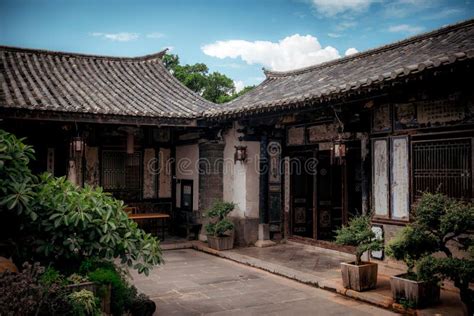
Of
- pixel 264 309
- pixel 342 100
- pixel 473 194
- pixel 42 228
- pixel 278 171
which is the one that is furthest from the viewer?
pixel 278 171

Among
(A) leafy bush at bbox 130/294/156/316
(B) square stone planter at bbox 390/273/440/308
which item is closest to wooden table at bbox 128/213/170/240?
(A) leafy bush at bbox 130/294/156/316

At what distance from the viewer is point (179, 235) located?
12.4 meters

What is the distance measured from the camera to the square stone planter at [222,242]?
10.3 metres

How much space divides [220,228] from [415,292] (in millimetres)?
5228

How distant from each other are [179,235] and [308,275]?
18.0 ft

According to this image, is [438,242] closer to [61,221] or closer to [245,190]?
[61,221]

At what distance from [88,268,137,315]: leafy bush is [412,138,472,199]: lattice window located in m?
4.60

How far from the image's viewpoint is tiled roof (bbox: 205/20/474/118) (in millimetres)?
6422

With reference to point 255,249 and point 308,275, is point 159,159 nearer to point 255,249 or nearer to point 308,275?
point 255,249

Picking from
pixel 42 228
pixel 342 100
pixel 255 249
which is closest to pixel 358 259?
pixel 342 100

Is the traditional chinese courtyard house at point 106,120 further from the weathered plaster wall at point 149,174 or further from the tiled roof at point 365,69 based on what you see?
the tiled roof at point 365,69

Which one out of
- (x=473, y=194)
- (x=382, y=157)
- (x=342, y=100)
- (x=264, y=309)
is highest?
(x=342, y=100)

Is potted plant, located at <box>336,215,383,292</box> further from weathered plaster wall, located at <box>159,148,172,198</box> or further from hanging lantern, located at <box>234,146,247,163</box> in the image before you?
weathered plaster wall, located at <box>159,148,172,198</box>

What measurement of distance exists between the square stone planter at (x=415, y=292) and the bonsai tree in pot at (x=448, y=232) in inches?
22.0
